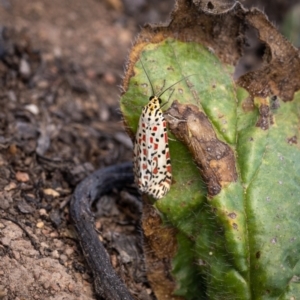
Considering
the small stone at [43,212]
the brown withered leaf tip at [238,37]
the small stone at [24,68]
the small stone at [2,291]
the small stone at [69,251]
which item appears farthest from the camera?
the small stone at [24,68]

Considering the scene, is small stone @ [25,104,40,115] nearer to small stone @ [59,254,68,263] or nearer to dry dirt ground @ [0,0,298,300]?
dry dirt ground @ [0,0,298,300]

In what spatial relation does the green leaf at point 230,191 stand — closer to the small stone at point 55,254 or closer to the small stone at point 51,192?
the small stone at point 55,254

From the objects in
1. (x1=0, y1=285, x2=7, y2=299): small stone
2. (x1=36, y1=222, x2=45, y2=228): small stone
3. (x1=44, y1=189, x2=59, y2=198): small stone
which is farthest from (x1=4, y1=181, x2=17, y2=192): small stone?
(x1=0, y1=285, x2=7, y2=299): small stone

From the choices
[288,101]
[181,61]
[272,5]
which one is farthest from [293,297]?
[272,5]

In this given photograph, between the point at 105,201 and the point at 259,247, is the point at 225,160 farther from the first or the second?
the point at 105,201

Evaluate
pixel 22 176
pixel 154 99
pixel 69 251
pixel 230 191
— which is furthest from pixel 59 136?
pixel 230 191

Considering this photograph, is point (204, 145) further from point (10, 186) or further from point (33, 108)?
point (33, 108)

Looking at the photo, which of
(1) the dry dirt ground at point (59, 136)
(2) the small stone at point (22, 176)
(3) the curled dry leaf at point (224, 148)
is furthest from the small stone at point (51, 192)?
(3) the curled dry leaf at point (224, 148)

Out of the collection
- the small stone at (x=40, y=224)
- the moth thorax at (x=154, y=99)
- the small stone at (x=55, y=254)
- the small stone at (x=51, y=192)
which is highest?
the small stone at (x=51, y=192)
